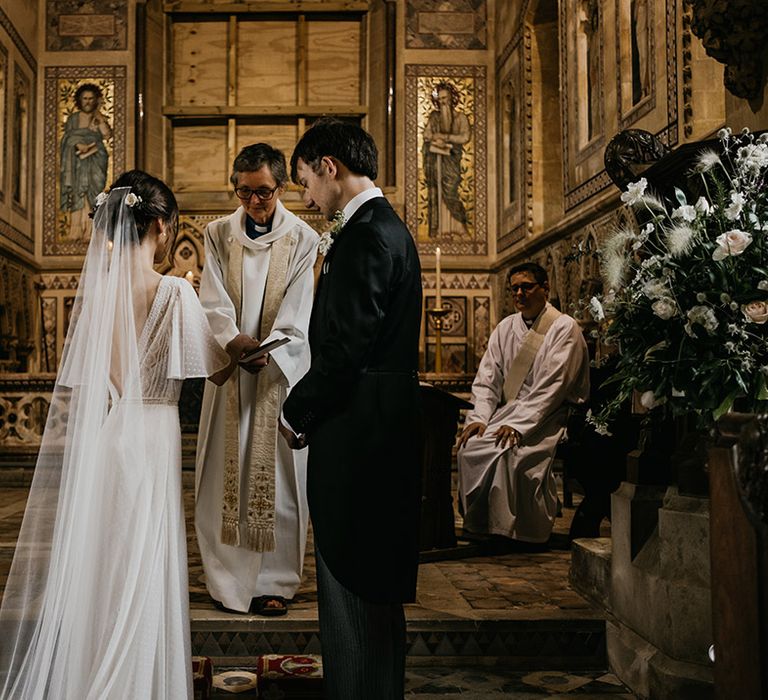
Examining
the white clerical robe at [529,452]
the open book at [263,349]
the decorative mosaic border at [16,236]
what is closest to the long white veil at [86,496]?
the open book at [263,349]

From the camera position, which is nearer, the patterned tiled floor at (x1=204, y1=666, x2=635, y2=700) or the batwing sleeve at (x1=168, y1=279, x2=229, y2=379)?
the batwing sleeve at (x1=168, y1=279, x2=229, y2=379)

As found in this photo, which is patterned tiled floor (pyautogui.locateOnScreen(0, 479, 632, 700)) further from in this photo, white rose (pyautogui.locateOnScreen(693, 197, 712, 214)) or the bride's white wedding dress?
white rose (pyautogui.locateOnScreen(693, 197, 712, 214))

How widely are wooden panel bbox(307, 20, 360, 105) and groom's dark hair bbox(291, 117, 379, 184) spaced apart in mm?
9286

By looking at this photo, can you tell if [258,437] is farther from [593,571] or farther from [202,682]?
[593,571]

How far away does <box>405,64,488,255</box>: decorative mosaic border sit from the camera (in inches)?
427

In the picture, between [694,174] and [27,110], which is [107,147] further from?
[694,174]

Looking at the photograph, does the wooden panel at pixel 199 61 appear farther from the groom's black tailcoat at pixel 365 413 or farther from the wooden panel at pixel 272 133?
the groom's black tailcoat at pixel 365 413

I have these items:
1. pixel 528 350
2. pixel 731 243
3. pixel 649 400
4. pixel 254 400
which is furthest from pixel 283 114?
pixel 731 243

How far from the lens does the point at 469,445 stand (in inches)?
204

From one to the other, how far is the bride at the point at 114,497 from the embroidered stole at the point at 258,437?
875 millimetres

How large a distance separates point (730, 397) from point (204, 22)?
10.1 m

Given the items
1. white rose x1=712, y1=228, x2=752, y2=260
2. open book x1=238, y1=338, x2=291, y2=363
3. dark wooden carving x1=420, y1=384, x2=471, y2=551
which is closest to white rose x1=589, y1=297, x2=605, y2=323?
white rose x1=712, y1=228, x2=752, y2=260

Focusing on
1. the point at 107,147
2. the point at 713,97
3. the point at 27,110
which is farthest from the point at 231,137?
the point at 713,97

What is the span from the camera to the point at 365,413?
2213 millimetres
